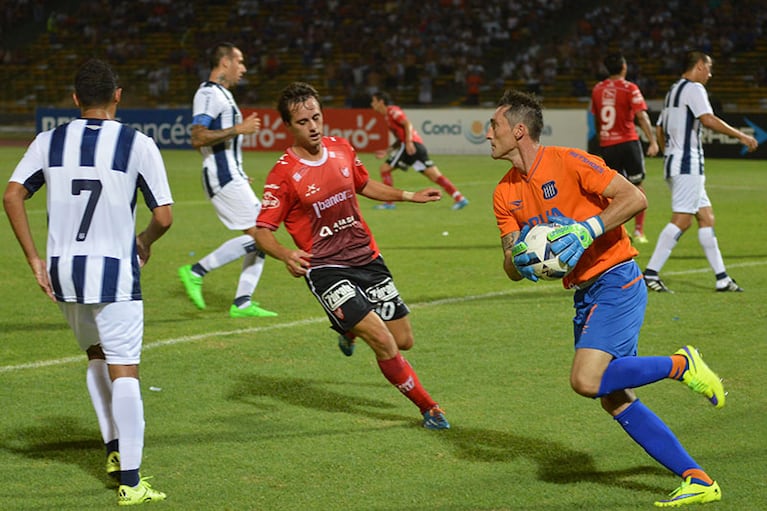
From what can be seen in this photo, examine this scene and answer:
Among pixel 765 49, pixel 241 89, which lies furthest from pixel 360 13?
pixel 765 49

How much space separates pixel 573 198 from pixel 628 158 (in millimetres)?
9162

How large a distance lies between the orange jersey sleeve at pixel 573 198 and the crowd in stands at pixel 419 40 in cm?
2831

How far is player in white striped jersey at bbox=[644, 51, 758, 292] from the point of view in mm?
10664

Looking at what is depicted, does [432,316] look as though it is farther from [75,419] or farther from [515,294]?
[75,419]

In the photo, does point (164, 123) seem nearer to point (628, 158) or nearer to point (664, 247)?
point (628, 158)

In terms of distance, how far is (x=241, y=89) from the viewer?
3953 centimetres

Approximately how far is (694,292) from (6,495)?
287 inches

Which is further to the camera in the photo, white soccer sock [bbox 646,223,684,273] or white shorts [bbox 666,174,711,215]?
white shorts [bbox 666,174,711,215]

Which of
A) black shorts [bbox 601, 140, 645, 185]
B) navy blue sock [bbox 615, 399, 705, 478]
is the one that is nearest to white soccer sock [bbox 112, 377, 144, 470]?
navy blue sock [bbox 615, 399, 705, 478]

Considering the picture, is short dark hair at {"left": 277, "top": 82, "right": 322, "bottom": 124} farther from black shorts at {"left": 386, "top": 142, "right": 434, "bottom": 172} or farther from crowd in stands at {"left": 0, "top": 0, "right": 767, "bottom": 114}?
crowd in stands at {"left": 0, "top": 0, "right": 767, "bottom": 114}

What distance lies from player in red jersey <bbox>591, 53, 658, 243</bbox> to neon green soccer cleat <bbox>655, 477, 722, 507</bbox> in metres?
9.17

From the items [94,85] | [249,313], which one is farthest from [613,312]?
[249,313]

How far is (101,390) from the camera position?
5.40m

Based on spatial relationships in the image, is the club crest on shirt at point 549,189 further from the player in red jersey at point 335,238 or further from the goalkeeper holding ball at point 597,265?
the player in red jersey at point 335,238
